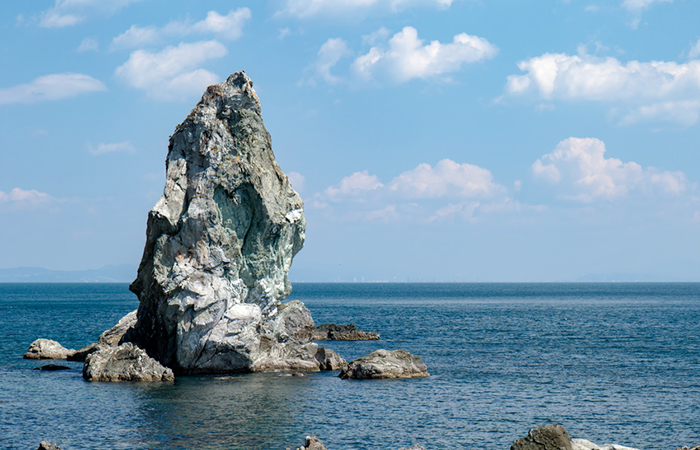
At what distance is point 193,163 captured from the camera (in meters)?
49.5

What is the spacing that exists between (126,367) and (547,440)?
30464 millimetres

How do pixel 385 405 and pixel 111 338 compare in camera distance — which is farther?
pixel 111 338

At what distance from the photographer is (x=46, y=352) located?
190 feet

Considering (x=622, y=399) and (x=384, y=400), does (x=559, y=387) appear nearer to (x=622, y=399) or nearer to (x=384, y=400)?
(x=622, y=399)

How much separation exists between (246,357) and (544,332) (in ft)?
167

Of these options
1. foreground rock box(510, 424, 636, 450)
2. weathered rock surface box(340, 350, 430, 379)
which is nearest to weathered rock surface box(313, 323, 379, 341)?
weathered rock surface box(340, 350, 430, 379)

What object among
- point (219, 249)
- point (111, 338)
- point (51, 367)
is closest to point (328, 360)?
point (219, 249)

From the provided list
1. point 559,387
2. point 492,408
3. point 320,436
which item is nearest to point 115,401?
point 320,436

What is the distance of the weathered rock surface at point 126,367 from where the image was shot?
146 ft

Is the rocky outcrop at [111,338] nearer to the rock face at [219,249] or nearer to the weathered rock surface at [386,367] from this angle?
the rock face at [219,249]

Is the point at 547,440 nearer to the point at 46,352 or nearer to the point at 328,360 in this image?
the point at 328,360

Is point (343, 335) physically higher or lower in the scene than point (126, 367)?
lower

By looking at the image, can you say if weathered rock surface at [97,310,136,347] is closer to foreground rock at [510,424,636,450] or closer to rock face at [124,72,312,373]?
rock face at [124,72,312,373]

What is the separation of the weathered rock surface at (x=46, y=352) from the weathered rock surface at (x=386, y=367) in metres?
27.0
